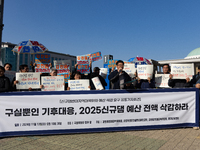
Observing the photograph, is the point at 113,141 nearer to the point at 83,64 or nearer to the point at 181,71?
the point at 181,71

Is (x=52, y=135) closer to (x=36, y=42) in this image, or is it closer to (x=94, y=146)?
(x=94, y=146)

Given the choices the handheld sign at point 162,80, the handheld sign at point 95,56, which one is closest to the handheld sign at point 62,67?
the handheld sign at point 95,56

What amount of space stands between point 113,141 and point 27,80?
3209mm

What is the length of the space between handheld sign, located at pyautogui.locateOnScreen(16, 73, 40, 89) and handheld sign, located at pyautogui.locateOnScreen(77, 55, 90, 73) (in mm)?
2893

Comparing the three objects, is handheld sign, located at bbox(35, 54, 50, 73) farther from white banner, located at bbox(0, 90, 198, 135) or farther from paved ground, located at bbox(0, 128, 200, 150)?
paved ground, located at bbox(0, 128, 200, 150)

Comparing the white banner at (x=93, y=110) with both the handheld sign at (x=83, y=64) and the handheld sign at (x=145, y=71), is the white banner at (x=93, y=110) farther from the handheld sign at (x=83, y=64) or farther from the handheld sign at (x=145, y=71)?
the handheld sign at (x=83, y=64)

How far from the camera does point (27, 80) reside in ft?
17.7

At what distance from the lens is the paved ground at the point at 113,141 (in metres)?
3.90

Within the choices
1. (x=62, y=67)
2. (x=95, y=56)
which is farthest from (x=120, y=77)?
(x=95, y=56)

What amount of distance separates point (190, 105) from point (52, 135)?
418 cm

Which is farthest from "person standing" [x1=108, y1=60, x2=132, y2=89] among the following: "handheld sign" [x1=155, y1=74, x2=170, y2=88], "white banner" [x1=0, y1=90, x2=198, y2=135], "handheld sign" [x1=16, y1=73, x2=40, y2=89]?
"handheld sign" [x1=16, y1=73, x2=40, y2=89]

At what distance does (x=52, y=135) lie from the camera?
186 inches

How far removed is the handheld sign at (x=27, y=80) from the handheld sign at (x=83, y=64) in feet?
9.49

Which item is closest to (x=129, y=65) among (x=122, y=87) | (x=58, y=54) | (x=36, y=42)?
(x=122, y=87)
